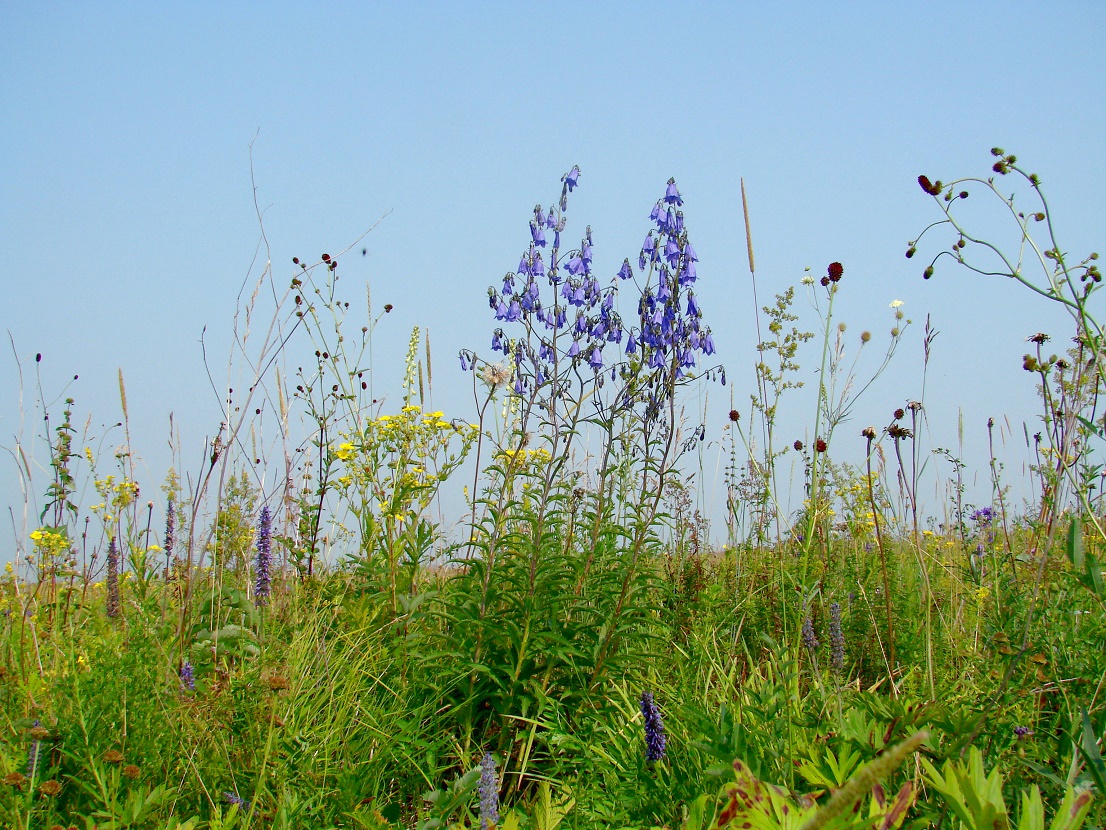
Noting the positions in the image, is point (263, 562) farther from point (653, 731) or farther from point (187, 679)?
point (653, 731)

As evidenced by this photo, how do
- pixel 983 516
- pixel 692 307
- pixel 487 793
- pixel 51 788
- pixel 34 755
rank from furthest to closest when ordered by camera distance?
pixel 983 516 < pixel 692 307 < pixel 34 755 < pixel 51 788 < pixel 487 793

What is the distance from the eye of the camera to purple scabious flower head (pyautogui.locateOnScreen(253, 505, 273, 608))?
3723mm

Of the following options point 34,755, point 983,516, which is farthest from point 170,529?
point 983,516

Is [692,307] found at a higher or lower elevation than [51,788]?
higher

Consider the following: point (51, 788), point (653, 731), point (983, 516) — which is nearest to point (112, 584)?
point (51, 788)

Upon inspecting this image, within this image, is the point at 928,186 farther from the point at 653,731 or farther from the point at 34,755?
the point at 34,755

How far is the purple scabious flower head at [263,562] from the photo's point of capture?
3.72 metres

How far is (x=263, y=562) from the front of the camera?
3754 millimetres

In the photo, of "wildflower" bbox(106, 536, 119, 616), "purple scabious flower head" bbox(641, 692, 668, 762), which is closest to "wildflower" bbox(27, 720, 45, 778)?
"purple scabious flower head" bbox(641, 692, 668, 762)

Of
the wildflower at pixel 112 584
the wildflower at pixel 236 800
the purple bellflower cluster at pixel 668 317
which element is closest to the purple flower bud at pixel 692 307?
the purple bellflower cluster at pixel 668 317

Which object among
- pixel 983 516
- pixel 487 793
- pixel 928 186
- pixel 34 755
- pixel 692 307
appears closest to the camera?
pixel 487 793

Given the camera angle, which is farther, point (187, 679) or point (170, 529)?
point (170, 529)

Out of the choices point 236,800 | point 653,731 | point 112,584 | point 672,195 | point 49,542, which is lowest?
point 236,800

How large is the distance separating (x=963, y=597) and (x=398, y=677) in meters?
2.85
